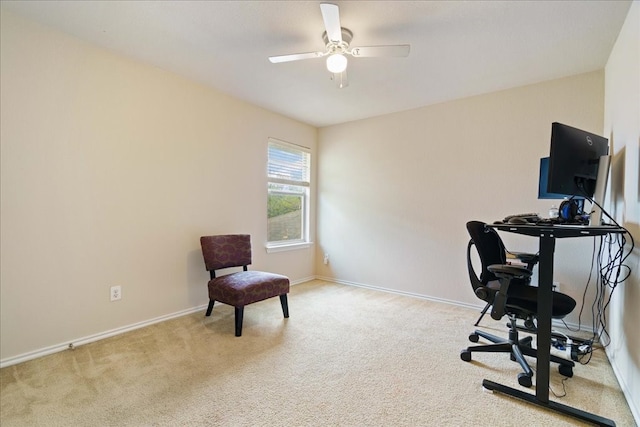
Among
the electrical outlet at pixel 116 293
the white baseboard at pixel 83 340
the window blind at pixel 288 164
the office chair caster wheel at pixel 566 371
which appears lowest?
the white baseboard at pixel 83 340

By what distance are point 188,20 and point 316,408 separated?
2622 millimetres

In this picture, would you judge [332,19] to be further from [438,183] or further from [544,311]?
[438,183]

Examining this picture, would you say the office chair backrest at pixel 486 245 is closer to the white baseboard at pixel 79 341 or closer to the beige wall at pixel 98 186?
the beige wall at pixel 98 186

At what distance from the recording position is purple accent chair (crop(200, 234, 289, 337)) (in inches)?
104

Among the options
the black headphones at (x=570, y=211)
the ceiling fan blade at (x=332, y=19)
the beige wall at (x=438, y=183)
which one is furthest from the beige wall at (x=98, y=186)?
Result: the black headphones at (x=570, y=211)

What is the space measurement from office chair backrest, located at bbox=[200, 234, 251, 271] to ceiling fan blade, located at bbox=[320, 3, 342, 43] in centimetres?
214

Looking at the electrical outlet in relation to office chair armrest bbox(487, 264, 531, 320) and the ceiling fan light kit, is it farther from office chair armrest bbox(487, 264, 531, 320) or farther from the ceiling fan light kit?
office chair armrest bbox(487, 264, 531, 320)

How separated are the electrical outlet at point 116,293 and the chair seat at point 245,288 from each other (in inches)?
29.4

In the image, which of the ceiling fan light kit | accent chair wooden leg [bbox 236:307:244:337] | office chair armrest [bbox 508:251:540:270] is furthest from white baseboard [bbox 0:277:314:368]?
office chair armrest [bbox 508:251:540:270]

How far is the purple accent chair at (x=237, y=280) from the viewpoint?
Answer: 104 inches

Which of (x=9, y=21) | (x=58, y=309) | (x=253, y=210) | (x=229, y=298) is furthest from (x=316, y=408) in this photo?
(x=9, y=21)

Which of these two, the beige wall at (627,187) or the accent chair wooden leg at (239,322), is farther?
the accent chair wooden leg at (239,322)

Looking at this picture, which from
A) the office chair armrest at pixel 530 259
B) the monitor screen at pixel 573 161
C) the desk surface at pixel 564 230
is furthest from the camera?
the office chair armrest at pixel 530 259

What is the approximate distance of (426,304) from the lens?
3.57m
